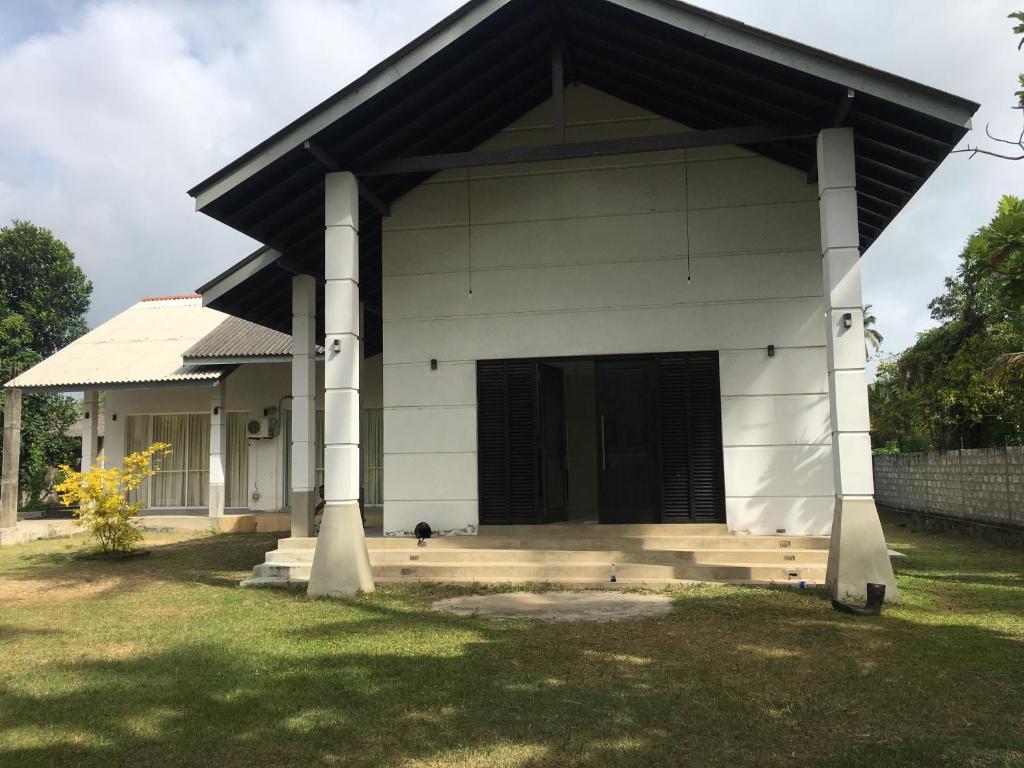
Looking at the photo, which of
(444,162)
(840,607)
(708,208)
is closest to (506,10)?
(444,162)

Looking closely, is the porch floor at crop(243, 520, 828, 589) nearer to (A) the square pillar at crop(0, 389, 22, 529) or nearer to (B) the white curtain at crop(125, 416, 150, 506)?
(A) the square pillar at crop(0, 389, 22, 529)

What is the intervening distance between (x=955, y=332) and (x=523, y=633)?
21571 millimetres

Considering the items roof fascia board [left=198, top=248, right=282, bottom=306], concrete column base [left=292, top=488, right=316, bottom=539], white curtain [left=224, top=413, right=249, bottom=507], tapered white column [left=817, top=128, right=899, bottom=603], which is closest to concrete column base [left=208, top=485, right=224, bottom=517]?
white curtain [left=224, top=413, right=249, bottom=507]

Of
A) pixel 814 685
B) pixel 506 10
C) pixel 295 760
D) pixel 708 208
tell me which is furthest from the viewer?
pixel 708 208

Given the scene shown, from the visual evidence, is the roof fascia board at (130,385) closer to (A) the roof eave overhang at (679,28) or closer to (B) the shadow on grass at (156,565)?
(B) the shadow on grass at (156,565)

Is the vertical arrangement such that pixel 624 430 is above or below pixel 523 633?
above

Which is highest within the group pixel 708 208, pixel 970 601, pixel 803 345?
pixel 708 208

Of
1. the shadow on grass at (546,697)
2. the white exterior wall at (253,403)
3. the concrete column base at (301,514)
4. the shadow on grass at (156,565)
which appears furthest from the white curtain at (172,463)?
the shadow on grass at (546,697)

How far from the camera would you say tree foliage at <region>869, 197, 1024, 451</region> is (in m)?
5.41

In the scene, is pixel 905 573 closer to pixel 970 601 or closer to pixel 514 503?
pixel 970 601

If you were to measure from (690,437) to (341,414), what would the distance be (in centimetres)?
424

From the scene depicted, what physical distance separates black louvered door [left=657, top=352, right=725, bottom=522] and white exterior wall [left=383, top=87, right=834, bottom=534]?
16 cm

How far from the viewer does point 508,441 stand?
32.4ft

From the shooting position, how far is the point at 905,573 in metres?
8.78
